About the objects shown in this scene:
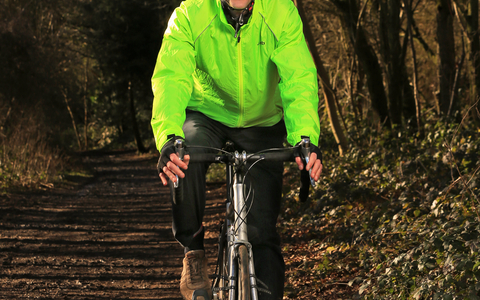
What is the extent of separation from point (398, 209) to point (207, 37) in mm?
3441

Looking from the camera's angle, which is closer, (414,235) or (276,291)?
(276,291)

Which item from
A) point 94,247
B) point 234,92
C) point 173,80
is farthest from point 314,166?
point 94,247

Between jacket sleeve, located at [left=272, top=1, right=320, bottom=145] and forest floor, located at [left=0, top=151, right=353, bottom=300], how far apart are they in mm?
2270

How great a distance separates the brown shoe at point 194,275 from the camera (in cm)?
296

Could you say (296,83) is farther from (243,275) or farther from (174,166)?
(243,275)

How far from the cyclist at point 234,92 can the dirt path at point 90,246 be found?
7.23 feet

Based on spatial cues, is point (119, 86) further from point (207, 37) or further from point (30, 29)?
point (207, 37)

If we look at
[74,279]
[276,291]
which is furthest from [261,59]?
[74,279]

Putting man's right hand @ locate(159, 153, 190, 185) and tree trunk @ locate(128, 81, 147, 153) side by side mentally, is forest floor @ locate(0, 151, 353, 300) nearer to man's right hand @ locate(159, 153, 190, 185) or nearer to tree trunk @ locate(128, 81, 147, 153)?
man's right hand @ locate(159, 153, 190, 185)

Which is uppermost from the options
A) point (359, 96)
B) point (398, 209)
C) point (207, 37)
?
point (207, 37)

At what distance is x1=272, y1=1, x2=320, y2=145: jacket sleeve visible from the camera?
275cm

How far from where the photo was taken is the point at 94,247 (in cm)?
711

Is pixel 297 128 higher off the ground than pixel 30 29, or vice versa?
pixel 30 29

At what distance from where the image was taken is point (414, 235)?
466cm
